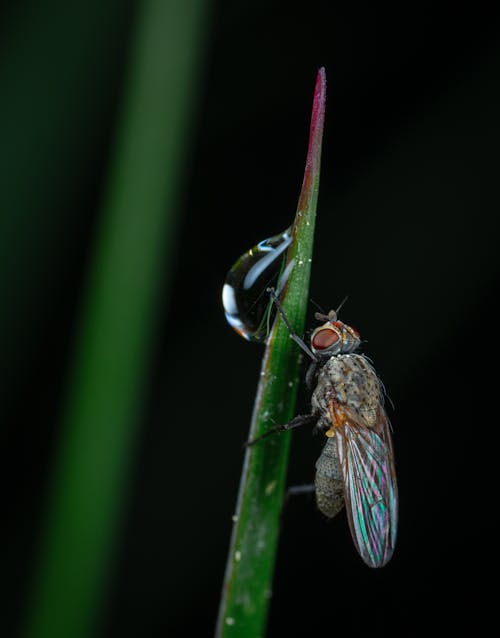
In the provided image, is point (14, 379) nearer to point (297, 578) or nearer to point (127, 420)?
point (127, 420)

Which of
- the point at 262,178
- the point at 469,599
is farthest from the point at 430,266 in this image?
the point at 469,599

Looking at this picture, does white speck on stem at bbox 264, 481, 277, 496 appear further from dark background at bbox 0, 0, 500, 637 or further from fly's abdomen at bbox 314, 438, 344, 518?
dark background at bbox 0, 0, 500, 637

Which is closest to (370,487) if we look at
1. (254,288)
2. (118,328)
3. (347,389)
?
(347,389)

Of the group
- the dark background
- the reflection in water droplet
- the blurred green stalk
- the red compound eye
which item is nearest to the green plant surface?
the reflection in water droplet

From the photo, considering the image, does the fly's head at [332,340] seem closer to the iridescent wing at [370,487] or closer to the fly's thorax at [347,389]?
the fly's thorax at [347,389]

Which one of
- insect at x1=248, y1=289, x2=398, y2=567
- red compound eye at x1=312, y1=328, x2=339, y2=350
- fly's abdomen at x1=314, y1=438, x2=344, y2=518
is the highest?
red compound eye at x1=312, y1=328, x2=339, y2=350

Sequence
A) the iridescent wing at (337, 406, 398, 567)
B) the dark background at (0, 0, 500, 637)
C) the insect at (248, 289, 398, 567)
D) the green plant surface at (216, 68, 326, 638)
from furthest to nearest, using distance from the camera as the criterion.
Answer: the dark background at (0, 0, 500, 637)
the insect at (248, 289, 398, 567)
the iridescent wing at (337, 406, 398, 567)
the green plant surface at (216, 68, 326, 638)

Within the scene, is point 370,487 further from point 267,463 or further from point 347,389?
point 267,463

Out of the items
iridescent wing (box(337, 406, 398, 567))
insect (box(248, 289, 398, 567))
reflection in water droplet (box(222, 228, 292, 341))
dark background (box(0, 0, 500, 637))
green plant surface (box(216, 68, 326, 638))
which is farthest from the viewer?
dark background (box(0, 0, 500, 637))
